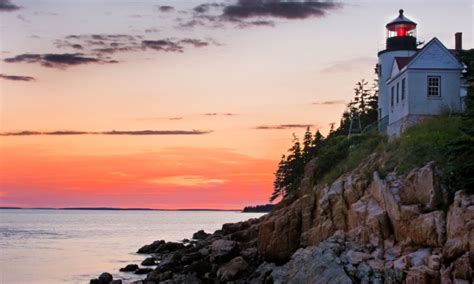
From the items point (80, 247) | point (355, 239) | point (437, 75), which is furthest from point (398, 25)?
point (80, 247)

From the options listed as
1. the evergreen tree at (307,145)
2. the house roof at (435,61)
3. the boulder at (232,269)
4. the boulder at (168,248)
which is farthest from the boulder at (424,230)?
the evergreen tree at (307,145)

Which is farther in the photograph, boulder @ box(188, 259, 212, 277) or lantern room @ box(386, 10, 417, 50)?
lantern room @ box(386, 10, 417, 50)

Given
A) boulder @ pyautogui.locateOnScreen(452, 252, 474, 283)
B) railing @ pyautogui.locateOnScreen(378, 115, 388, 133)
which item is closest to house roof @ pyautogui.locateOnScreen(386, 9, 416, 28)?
railing @ pyautogui.locateOnScreen(378, 115, 388, 133)

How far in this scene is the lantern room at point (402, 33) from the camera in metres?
41.8

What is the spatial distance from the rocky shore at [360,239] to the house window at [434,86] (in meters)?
5.19

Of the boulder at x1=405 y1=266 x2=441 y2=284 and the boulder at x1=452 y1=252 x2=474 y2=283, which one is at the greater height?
the boulder at x1=452 y1=252 x2=474 y2=283

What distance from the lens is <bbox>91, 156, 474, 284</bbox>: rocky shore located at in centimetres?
2489

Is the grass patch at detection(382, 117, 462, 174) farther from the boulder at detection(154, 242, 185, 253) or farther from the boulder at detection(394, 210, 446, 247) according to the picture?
the boulder at detection(154, 242, 185, 253)

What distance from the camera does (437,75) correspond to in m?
36.2

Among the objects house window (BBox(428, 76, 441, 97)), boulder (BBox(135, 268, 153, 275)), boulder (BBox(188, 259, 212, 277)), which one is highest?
house window (BBox(428, 76, 441, 97))

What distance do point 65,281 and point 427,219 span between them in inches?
1084

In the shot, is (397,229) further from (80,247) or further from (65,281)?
(80,247)

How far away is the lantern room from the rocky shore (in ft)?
30.9

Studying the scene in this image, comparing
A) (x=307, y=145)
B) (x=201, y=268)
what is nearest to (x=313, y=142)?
(x=307, y=145)
